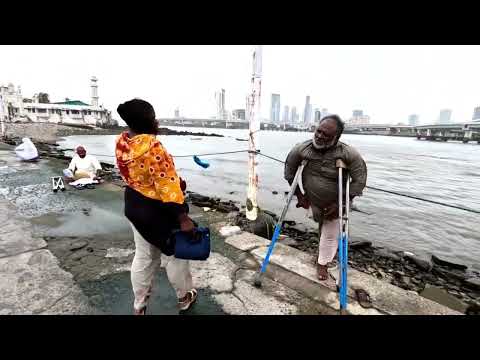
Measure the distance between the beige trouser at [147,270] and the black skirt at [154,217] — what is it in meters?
0.13

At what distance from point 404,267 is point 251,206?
3.84 m

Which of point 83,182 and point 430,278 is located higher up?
point 83,182

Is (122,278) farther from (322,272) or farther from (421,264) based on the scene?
(421,264)

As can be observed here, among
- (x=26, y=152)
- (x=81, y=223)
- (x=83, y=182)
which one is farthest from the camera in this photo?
(x=26, y=152)

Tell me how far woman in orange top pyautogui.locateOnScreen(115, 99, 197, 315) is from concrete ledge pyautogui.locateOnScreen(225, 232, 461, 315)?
1762 mm

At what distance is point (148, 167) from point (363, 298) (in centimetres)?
278

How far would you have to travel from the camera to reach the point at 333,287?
3115mm

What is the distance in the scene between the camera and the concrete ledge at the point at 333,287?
9.09ft

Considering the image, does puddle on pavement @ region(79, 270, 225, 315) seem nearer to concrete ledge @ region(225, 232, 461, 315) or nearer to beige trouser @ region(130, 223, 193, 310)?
beige trouser @ region(130, 223, 193, 310)

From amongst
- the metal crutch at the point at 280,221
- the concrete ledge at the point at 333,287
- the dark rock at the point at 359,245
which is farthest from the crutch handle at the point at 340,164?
the dark rock at the point at 359,245

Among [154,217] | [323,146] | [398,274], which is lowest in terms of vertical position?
[398,274]

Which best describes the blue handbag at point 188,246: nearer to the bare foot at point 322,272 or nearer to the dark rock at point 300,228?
the bare foot at point 322,272

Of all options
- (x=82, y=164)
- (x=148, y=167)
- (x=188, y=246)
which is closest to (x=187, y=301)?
(x=188, y=246)

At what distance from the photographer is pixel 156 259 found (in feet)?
7.86
